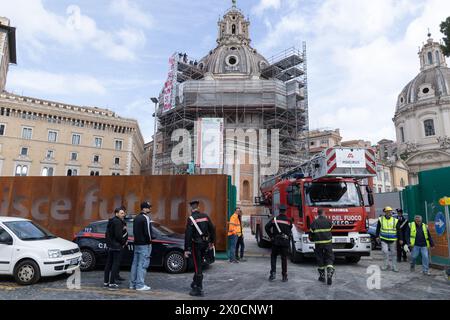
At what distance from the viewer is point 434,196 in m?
9.98

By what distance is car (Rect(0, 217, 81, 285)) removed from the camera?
718 centimetres

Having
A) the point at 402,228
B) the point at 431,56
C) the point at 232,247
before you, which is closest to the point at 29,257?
the point at 232,247

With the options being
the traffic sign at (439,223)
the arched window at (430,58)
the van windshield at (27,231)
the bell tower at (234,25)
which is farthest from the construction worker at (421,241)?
the arched window at (430,58)

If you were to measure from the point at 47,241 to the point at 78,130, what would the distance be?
182 ft

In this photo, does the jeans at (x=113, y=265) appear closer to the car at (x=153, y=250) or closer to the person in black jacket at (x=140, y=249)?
the person in black jacket at (x=140, y=249)

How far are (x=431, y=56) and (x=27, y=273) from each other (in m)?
87.7

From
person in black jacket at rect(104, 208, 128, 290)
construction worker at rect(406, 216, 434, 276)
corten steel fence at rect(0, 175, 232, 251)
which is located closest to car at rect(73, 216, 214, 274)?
person in black jacket at rect(104, 208, 128, 290)

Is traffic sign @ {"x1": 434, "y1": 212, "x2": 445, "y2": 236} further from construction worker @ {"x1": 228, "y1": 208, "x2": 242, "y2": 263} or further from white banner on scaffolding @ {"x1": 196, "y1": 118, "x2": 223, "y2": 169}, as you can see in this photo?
white banner on scaffolding @ {"x1": 196, "y1": 118, "x2": 223, "y2": 169}

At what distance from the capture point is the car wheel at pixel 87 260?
29.6 feet

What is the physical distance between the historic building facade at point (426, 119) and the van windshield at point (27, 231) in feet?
216

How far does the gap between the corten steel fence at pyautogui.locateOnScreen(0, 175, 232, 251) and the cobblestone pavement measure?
2.87 m

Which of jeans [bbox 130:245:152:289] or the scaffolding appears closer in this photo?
jeans [bbox 130:245:152:289]
